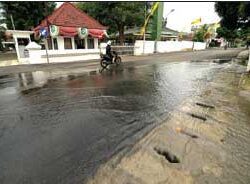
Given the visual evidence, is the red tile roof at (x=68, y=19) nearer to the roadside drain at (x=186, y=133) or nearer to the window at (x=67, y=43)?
the window at (x=67, y=43)

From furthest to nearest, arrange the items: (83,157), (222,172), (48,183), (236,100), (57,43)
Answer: (57,43) → (236,100) → (83,157) → (222,172) → (48,183)

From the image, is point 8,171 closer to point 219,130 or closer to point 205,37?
point 219,130

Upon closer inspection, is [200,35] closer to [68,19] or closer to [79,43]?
[79,43]

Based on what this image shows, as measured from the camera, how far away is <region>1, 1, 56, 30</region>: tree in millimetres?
28875

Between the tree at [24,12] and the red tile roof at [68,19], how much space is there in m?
6.80

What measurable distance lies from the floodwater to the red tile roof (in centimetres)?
1432

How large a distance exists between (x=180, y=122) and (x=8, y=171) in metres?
3.70

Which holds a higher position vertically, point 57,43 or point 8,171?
point 57,43

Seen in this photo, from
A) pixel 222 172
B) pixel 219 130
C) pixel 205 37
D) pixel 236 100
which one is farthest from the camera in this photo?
pixel 205 37

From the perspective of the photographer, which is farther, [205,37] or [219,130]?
[205,37]

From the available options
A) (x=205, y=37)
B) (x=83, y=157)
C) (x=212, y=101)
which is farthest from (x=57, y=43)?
(x=205, y=37)

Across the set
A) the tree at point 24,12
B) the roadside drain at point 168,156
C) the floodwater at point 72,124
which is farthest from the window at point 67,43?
the roadside drain at point 168,156

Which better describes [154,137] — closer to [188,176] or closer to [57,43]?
[188,176]

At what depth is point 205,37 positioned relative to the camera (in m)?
59.8
